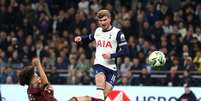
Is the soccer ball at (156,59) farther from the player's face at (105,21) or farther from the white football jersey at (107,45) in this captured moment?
the player's face at (105,21)

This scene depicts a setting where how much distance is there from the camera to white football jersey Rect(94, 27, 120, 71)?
13.8 m

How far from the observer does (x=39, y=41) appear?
2309 cm

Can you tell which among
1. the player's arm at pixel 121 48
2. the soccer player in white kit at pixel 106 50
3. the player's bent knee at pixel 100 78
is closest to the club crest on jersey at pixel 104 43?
the soccer player in white kit at pixel 106 50

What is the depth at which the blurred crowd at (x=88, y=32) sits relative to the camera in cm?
2052

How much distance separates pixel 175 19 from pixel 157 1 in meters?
1.31

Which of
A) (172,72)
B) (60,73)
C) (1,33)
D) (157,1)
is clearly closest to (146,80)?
(172,72)

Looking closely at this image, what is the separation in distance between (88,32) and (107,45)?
921 cm

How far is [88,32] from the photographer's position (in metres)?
23.0

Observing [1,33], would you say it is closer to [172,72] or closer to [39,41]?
[39,41]

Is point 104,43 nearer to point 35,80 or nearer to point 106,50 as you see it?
point 106,50

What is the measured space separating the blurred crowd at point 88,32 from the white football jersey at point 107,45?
238 inches

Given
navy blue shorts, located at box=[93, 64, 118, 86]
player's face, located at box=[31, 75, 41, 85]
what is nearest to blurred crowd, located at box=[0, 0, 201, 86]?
navy blue shorts, located at box=[93, 64, 118, 86]

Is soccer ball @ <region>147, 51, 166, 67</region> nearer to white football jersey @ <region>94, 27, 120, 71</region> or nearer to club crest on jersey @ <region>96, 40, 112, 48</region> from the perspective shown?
white football jersey @ <region>94, 27, 120, 71</region>

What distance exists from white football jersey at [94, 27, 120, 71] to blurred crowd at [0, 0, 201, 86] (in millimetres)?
6052
